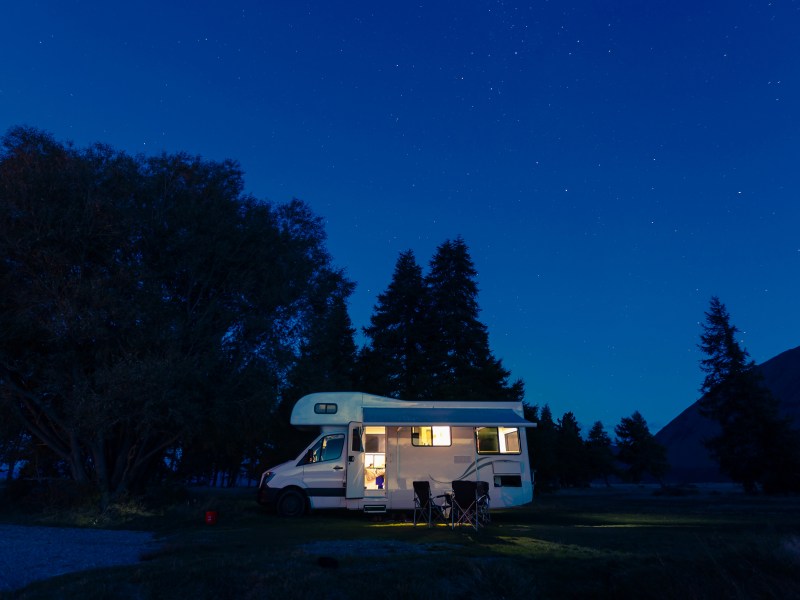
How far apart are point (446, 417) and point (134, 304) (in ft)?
29.4

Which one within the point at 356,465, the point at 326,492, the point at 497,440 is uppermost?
the point at 497,440

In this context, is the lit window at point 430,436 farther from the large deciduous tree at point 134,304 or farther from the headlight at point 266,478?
the large deciduous tree at point 134,304

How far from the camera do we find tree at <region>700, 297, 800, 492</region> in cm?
3181

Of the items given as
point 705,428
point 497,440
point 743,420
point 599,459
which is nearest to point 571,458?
point 599,459

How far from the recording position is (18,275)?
15570mm

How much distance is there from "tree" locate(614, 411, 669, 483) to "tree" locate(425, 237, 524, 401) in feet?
149

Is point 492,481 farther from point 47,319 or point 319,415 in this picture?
point 47,319

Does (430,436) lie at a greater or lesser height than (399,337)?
lesser

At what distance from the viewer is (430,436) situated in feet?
48.1

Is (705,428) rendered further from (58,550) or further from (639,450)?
(58,550)

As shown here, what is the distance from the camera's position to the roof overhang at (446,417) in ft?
45.3

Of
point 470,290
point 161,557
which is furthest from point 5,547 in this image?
point 470,290

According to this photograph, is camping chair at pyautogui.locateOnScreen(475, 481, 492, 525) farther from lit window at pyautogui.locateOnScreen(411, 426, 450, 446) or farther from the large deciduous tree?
the large deciduous tree

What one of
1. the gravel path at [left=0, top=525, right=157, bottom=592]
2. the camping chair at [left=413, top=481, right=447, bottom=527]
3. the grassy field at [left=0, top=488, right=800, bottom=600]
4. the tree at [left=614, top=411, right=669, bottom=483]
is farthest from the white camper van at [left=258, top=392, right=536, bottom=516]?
the tree at [left=614, top=411, right=669, bottom=483]
